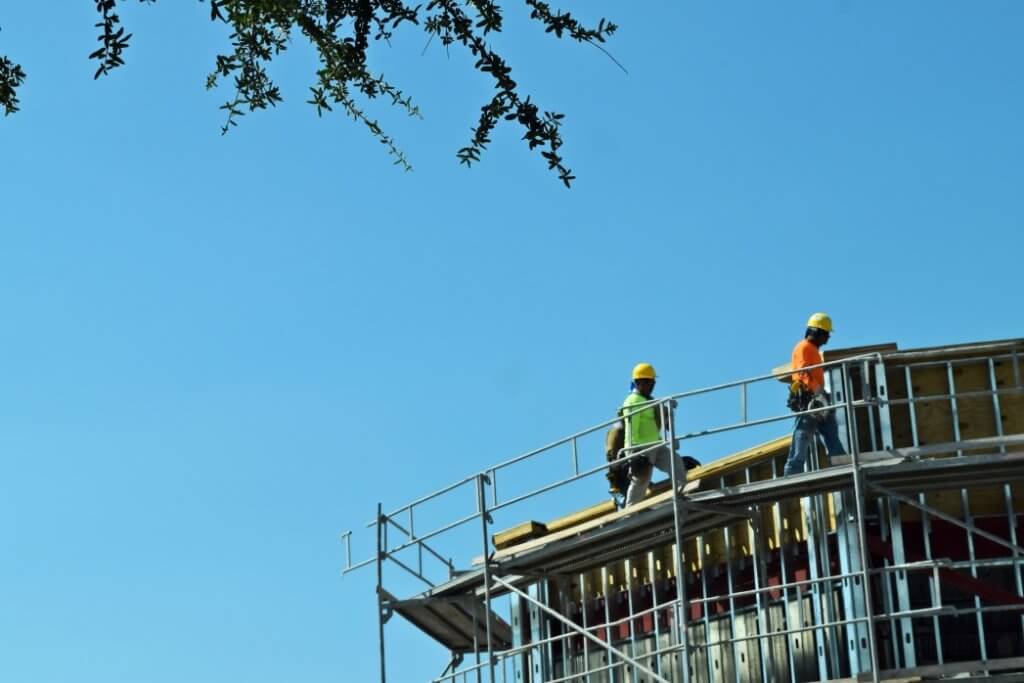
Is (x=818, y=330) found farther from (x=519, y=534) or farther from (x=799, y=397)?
(x=519, y=534)

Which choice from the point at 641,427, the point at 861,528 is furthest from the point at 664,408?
the point at 861,528

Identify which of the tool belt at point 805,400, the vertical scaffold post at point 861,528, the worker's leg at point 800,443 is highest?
the tool belt at point 805,400

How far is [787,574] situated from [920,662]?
2095 millimetres

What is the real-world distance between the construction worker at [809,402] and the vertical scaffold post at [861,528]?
0.50 metres

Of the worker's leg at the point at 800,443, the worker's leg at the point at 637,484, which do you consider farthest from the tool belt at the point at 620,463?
the worker's leg at the point at 800,443

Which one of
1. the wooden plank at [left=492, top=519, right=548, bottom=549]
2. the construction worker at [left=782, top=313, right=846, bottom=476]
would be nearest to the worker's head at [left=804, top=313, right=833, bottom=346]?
the construction worker at [left=782, top=313, right=846, bottom=476]

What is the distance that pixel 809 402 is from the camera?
1998cm

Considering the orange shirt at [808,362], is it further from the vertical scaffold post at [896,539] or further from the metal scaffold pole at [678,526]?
the metal scaffold pole at [678,526]

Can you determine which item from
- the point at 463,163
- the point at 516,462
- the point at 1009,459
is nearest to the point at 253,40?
the point at 463,163

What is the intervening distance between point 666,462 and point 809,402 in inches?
79.7

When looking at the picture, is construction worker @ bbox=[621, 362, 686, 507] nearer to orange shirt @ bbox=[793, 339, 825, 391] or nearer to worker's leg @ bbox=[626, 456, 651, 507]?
worker's leg @ bbox=[626, 456, 651, 507]

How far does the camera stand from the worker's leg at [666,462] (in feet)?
67.9

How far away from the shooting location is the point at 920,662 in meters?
19.3

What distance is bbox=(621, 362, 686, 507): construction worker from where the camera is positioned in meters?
20.9
